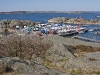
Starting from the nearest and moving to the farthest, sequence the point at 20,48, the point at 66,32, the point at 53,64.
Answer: the point at 53,64, the point at 20,48, the point at 66,32

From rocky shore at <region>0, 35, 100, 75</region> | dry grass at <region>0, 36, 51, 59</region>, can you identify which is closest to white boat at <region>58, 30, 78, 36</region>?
rocky shore at <region>0, 35, 100, 75</region>

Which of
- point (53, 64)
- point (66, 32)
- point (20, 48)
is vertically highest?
point (20, 48)

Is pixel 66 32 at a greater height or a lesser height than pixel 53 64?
lesser

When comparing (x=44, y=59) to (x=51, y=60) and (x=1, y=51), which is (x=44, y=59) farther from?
(x=1, y=51)

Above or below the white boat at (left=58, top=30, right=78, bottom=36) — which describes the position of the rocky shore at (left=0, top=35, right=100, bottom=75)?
above

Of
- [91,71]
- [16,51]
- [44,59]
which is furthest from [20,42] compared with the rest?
[91,71]

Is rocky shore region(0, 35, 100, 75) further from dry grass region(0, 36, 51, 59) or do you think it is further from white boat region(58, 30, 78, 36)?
→ white boat region(58, 30, 78, 36)

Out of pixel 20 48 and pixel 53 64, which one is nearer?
pixel 53 64

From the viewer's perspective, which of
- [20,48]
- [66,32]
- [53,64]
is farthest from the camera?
[66,32]

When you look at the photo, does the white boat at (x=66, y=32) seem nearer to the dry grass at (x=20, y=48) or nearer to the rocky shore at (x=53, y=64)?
the rocky shore at (x=53, y=64)

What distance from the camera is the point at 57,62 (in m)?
23.6

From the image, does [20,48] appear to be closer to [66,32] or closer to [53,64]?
[53,64]

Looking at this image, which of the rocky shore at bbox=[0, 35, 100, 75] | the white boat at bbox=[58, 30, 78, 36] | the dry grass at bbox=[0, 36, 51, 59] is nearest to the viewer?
the rocky shore at bbox=[0, 35, 100, 75]

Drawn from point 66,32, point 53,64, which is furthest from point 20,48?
point 66,32
